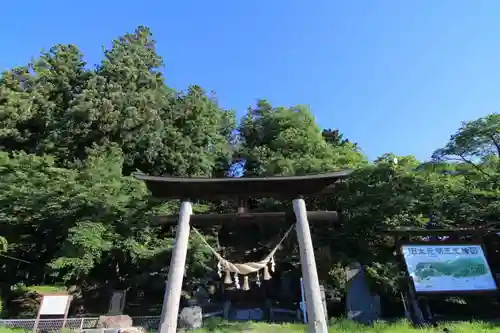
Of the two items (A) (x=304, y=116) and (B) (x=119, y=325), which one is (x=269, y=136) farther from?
(B) (x=119, y=325)

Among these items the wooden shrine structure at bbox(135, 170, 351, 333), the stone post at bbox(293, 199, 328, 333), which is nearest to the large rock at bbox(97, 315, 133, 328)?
the wooden shrine structure at bbox(135, 170, 351, 333)

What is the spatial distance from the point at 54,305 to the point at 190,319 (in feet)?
15.8

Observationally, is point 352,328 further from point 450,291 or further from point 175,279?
point 175,279

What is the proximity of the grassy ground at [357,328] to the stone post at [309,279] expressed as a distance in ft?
11.1

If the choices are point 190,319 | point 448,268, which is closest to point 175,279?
point 190,319

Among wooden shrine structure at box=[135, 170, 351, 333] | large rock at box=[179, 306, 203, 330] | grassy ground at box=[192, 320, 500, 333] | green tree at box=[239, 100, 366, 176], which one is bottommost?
grassy ground at box=[192, 320, 500, 333]

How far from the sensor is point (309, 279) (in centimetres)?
798

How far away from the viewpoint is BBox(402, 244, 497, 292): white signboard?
11.4 meters

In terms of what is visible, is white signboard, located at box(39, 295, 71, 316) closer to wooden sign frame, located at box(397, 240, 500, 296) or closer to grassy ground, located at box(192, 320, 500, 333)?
grassy ground, located at box(192, 320, 500, 333)

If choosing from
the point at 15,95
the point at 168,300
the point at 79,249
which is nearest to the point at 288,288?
the point at 79,249

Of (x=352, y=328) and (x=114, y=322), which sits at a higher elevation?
(x=114, y=322)

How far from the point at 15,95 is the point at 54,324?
15.1m

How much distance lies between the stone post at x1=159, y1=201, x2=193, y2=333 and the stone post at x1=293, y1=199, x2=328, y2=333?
2.79 m

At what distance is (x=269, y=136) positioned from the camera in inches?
957
